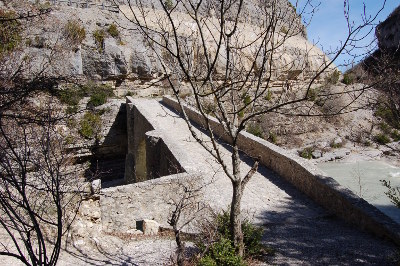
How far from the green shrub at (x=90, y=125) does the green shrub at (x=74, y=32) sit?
540 cm

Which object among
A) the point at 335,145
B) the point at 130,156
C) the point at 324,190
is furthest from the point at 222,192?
the point at 335,145

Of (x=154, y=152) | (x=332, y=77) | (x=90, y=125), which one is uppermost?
(x=90, y=125)

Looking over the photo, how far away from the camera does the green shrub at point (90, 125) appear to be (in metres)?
18.6

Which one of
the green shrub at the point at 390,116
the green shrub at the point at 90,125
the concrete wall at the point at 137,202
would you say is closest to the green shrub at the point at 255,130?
the green shrub at the point at 390,116

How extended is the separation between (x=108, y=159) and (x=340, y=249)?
16046mm

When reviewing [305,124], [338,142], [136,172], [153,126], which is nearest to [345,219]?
[153,126]

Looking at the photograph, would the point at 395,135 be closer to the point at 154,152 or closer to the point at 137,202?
the point at 154,152

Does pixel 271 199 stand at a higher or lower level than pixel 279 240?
higher

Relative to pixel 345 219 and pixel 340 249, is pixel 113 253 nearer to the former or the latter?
pixel 340 249

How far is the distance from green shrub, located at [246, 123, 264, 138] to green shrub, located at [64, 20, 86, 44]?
1132cm

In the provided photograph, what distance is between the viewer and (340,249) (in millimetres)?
5523

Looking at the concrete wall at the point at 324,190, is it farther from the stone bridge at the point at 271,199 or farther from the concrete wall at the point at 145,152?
the concrete wall at the point at 145,152

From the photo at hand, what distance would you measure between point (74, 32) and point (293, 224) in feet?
64.1

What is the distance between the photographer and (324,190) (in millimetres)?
7355
